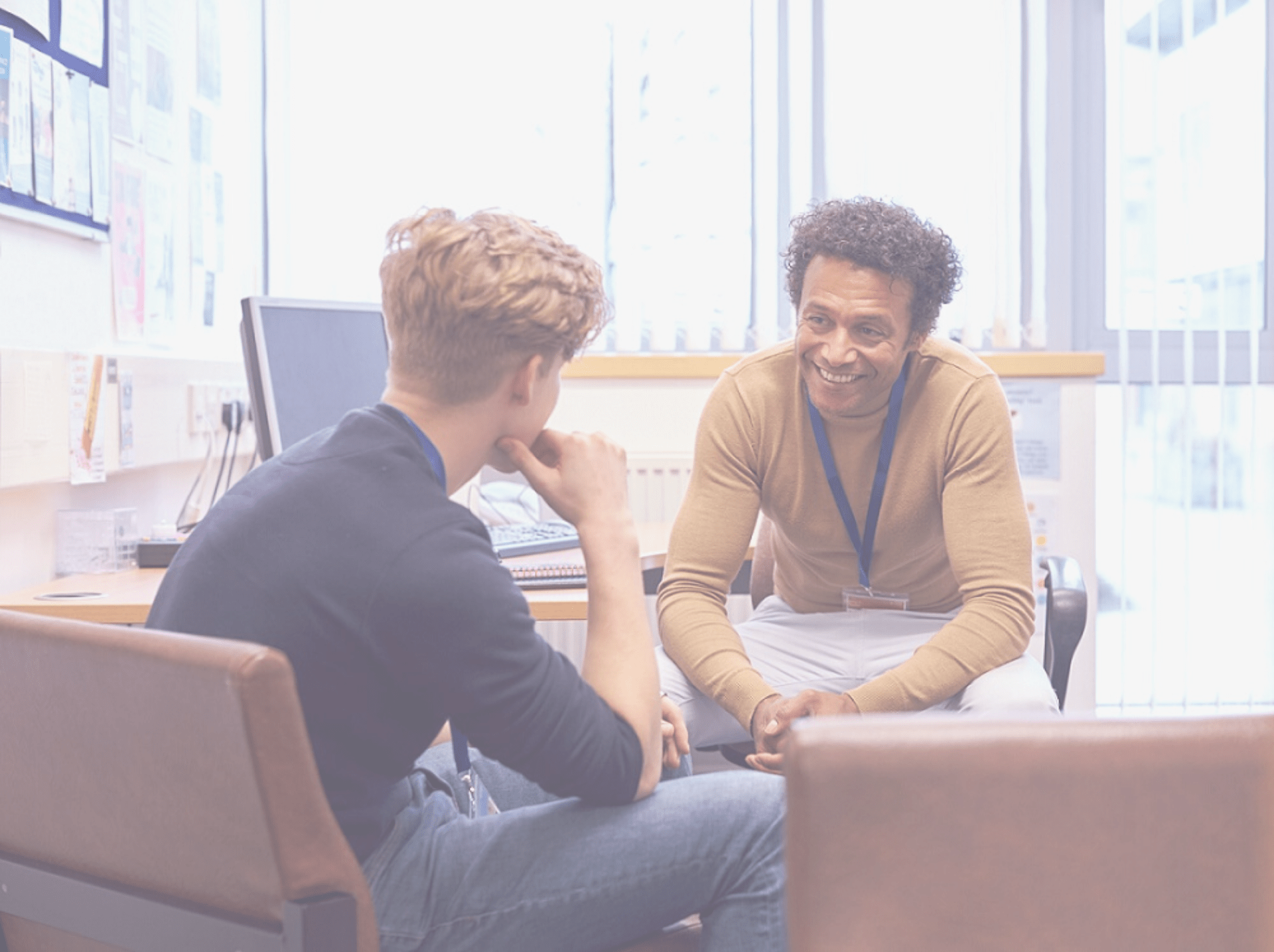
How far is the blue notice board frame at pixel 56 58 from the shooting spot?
Answer: 1914mm

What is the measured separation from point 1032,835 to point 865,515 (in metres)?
1.12

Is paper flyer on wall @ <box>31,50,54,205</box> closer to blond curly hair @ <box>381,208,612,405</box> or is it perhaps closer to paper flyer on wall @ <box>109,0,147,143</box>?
paper flyer on wall @ <box>109,0,147,143</box>

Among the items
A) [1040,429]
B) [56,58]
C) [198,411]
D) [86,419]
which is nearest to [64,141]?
[56,58]

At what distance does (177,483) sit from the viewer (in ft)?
8.61

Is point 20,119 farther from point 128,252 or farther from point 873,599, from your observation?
point 873,599

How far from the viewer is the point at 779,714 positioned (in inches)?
→ 65.6

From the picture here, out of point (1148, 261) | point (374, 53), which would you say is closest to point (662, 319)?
point (374, 53)

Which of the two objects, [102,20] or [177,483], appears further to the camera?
[177,483]

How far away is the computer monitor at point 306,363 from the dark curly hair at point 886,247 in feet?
2.16

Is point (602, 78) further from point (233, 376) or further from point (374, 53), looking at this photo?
point (233, 376)

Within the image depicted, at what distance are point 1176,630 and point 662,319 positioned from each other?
1.52 meters

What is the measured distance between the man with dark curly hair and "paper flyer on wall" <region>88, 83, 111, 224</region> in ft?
3.85

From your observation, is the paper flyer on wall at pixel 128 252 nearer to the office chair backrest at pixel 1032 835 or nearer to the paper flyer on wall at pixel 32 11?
the paper flyer on wall at pixel 32 11

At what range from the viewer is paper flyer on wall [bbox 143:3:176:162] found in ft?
8.14
